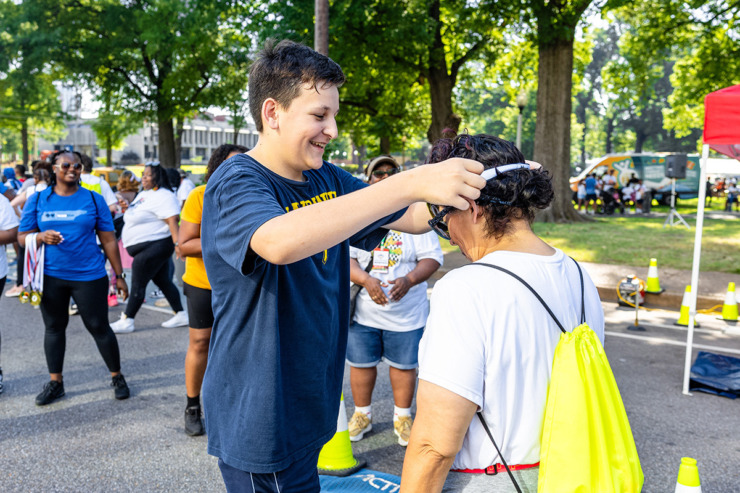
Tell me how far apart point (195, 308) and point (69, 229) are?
146cm

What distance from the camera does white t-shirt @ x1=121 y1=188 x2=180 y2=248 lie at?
6.91 metres

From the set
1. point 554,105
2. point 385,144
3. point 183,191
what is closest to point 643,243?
point 554,105

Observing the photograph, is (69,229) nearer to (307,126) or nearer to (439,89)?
(307,126)

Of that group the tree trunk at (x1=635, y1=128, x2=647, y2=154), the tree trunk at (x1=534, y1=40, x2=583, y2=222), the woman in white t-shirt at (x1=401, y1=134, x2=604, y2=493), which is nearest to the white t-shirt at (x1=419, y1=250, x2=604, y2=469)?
the woman in white t-shirt at (x1=401, y1=134, x2=604, y2=493)

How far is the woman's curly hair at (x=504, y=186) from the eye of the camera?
166cm

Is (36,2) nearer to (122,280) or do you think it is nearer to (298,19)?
(298,19)

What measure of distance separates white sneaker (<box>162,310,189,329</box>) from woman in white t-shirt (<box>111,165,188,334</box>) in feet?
1.36

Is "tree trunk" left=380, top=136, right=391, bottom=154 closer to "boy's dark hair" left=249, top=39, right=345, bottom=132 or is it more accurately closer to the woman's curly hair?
"boy's dark hair" left=249, top=39, right=345, bottom=132

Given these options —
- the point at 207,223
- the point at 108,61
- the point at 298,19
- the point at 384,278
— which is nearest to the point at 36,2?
the point at 108,61

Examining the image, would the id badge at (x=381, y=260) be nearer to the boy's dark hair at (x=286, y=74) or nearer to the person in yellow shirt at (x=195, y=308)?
the person in yellow shirt at (x=195, y=308)

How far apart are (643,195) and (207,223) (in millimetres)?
27659

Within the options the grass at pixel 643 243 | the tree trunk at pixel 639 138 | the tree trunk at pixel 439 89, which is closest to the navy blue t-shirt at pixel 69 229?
the grass at pixel 643 243

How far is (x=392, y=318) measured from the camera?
13.5 ft

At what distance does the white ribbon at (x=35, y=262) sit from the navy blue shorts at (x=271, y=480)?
11.6 ft
